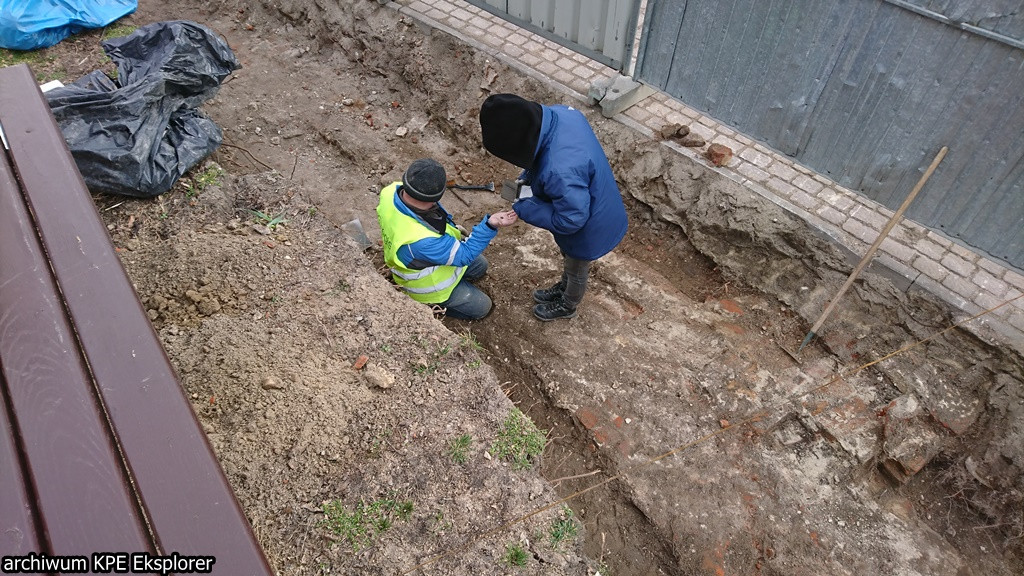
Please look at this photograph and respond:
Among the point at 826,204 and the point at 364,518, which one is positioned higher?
the point at 826,204

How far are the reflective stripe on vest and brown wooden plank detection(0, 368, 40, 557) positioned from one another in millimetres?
2536

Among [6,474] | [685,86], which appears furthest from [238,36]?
[6,474]

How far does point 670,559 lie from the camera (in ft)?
11.4

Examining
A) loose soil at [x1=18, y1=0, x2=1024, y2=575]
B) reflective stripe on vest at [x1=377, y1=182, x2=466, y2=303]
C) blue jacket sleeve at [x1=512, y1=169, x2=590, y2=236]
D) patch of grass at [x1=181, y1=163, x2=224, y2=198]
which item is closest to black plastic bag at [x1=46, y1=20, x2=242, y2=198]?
patch of grass at [x1=181, y1=163, x2=224, y2=198]

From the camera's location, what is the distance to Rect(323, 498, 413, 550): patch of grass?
114 inches

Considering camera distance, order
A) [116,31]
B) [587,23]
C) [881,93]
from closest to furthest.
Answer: [881,93] → [587,23] → [116,31]

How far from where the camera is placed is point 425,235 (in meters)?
3.91

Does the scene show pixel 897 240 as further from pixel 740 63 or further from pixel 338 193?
pixel 338 193

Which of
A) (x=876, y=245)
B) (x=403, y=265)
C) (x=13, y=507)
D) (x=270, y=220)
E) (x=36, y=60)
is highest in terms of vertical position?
(x=13, y=507)

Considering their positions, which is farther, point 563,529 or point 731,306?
point 731,306

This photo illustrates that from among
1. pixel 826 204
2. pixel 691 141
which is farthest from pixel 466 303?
pixel 826 204

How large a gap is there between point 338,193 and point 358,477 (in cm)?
333

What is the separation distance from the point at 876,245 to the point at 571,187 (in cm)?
203

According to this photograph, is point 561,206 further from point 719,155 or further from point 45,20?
point 45,20
